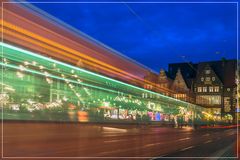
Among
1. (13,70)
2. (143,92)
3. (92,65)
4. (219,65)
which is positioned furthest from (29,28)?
(219,65)

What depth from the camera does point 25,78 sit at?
10797mm

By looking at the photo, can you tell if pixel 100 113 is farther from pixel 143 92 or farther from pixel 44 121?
pixel 143 92

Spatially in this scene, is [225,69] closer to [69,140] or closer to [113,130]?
[113,130]

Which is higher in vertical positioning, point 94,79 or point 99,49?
point 99,49

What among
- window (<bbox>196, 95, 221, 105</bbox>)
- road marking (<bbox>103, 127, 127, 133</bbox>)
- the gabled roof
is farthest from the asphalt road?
the gabled roof

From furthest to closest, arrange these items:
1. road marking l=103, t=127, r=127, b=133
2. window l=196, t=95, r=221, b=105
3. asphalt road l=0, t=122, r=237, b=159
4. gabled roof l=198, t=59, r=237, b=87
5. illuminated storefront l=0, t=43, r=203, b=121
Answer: gabled roof l=198, t=59, r=237, b=87 < window l=196, t=95, r=221, b=105 < road marking l=103, t=127, r=127, b=133 < asphalt road l=0, t=122, r=237, b=159 < illuminated storefront l=0, t=43, r=203, b=121

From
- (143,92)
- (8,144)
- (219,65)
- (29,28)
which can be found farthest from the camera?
(219,65)

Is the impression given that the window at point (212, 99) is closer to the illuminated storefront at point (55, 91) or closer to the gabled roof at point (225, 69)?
the gabled roof at point (225, 69)

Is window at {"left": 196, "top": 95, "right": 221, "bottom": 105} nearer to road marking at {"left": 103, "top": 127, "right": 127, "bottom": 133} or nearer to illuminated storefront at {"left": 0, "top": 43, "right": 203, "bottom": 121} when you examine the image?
road marking at {"left": 103, "top": 127, "right": 127, "bottom": 133}

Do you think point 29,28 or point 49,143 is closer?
point 29,28

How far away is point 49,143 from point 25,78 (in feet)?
9.18

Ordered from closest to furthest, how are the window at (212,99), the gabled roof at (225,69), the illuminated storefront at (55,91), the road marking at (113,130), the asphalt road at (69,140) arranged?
the illuminated storefront at (55,91) < the asphalt road at (69,140) < the road marking at (113,130) < the window at (212,99) < the gabled roof at (225,69)

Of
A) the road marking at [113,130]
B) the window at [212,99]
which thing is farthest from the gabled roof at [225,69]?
the road marking at [113,130]

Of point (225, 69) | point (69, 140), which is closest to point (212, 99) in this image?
point (225, 69)
